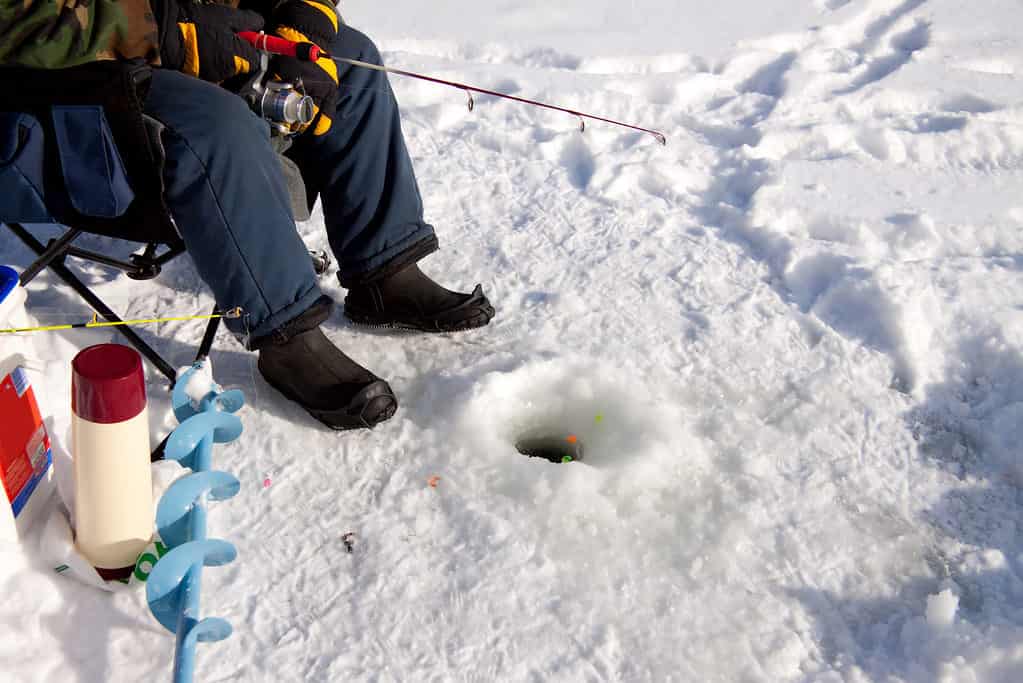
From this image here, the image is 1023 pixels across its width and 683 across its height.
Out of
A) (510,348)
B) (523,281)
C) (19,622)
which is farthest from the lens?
(523,281)

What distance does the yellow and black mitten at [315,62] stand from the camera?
2.45 meters

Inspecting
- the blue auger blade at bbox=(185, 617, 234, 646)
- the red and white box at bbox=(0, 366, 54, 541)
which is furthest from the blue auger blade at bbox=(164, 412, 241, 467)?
the blue auger blade at bbox=(185, 617, 234, 646)

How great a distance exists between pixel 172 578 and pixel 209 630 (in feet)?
0.50

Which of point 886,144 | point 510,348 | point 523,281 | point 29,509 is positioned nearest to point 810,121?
point 886,144

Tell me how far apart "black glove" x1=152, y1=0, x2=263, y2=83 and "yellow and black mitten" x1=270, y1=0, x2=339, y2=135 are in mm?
109

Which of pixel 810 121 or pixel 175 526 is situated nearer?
pixel 175 526

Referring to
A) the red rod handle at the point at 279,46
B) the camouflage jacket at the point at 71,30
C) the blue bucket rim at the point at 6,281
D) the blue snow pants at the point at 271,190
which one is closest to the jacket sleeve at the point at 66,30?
the camouflage jacket at the point at 71,30

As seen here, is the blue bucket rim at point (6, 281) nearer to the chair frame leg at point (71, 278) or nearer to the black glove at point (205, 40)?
the chair frame leg at point (71, 278)

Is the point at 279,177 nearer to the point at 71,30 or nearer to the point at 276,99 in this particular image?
the point at 276,99

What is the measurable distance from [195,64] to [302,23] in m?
0.41

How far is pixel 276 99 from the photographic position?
93.2 inches

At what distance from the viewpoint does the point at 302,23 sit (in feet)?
8.59

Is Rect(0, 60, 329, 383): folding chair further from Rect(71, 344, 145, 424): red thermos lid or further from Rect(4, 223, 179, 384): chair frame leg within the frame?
Rect(71, 344, 145, 424): red thermos lid

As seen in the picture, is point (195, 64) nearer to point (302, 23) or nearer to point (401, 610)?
point (302, 23)
